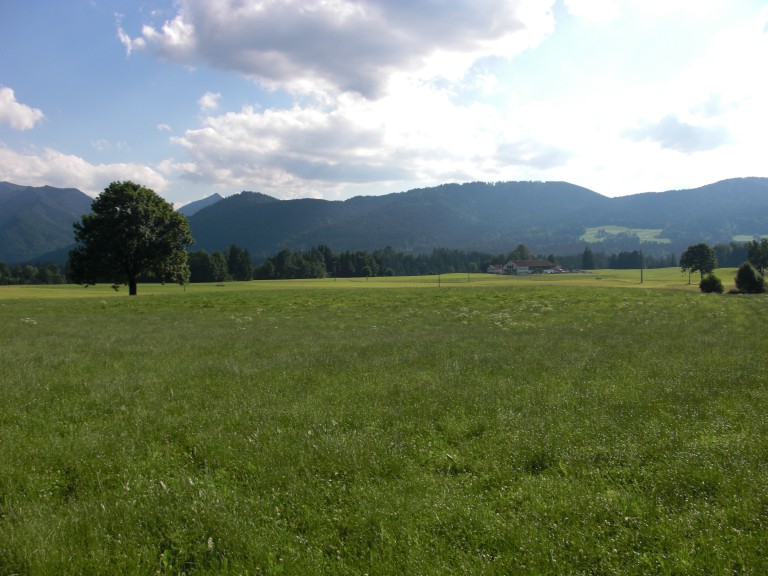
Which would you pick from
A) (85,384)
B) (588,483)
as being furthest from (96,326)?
(588,483)

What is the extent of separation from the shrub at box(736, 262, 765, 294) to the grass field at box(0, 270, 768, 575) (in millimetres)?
66873

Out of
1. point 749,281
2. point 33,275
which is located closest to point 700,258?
point 749,281

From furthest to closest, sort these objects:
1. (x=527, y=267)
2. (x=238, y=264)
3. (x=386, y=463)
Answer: (x=527, y=267) < (x=238, y=264) < (x=386, y=463)

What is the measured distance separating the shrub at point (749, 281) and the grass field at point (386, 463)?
66873 millimetres

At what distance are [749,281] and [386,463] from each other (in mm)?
80261

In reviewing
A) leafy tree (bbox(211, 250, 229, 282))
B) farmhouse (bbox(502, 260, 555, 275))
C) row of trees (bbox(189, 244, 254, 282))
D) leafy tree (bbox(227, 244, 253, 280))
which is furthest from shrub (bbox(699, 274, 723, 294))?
leafy tree (bbox(227, 244, 253, 280))

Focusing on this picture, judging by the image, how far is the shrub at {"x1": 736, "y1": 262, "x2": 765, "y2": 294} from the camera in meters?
66.5

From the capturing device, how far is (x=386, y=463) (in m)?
6.77

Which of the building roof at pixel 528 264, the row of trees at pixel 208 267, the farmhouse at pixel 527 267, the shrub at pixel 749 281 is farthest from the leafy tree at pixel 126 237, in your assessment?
the building roof at pixel 528 264

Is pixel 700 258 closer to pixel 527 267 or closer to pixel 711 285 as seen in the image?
pixel 711 285

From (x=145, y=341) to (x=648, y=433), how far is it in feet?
59.0

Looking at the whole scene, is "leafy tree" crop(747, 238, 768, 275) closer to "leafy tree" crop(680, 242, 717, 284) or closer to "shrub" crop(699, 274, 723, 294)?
"leafy tree" crop(680, 242, 717, 284)

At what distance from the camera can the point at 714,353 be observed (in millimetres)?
14211

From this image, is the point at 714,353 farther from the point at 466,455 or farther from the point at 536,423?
the point at 466,455
